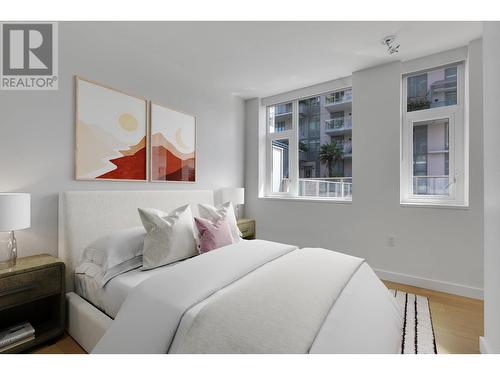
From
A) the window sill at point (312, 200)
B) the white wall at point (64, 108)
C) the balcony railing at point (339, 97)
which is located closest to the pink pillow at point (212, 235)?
the white wall at point (64, 108)

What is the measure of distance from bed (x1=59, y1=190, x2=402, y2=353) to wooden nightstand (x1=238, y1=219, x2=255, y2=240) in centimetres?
145

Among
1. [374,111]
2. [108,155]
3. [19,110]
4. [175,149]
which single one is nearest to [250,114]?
[175,149]

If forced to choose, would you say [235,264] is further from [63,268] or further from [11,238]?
[11,238]

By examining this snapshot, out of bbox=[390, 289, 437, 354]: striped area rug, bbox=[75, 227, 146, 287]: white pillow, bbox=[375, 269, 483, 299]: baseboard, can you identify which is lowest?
bbox=[390, 289, 437, 354]: striped area rug

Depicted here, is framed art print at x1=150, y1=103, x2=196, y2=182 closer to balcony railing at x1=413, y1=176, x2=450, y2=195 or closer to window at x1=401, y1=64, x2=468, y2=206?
window at x1=401, y1=64, x2=468, y2=206

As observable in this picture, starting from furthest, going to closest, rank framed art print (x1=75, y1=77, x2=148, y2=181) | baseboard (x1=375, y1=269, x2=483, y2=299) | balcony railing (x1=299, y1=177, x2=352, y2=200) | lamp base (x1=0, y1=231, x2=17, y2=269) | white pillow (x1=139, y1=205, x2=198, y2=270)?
balcony railing (x1=299, y1=177, x2=352, y2=200) < baseboard (x1=375, y1=269, x2=483, y2=299) < framed art print (x1=75, y1=77, x2=148, y2=181) < white pillow (x1=139, y1=205, x2=198, y2=270) < lamp base (x1=0, y1=231, x2=17, y2=269)

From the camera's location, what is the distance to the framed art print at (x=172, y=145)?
8.68 feet

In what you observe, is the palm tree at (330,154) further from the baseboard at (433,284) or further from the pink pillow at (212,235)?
the pink pillow at (212,235)

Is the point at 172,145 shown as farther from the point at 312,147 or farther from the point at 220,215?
the point at 312,147

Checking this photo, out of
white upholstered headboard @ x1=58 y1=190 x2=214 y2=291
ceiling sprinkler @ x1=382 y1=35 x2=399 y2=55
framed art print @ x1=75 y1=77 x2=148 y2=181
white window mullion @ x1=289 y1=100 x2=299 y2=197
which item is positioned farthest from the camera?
white window mullion @ x1=289 y1=100 x2=299 y2=197

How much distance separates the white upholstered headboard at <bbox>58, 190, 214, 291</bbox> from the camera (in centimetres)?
192

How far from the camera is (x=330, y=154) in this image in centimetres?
338

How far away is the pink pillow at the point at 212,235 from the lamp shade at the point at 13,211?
1145 millimetres

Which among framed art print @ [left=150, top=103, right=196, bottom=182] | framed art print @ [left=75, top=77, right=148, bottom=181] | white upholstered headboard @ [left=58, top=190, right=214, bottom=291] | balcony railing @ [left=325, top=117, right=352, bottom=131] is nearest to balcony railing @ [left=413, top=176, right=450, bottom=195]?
balcony railing @ [left=325, top=117, right=352, bottom=131]
